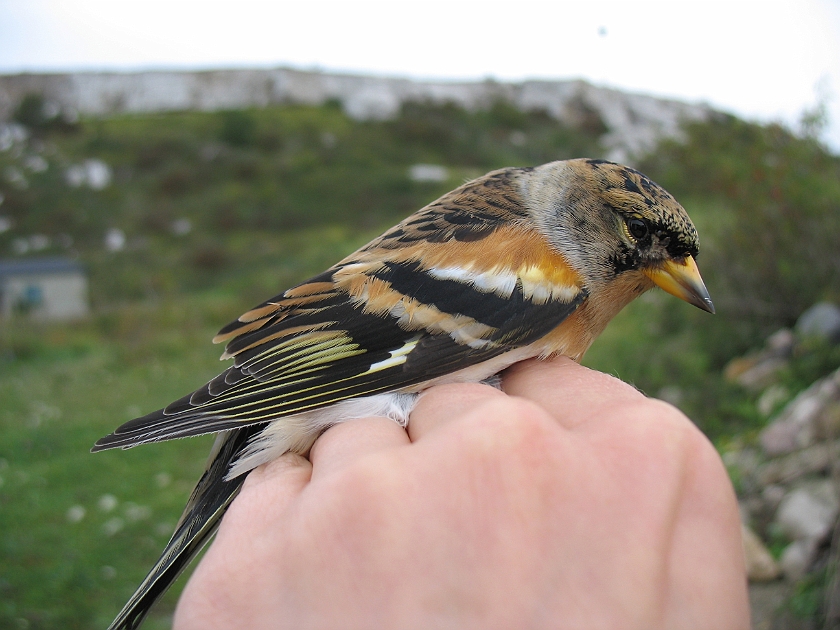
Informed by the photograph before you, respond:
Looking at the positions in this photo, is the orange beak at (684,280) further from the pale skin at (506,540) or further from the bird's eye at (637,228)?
the pale skin at (506,540)

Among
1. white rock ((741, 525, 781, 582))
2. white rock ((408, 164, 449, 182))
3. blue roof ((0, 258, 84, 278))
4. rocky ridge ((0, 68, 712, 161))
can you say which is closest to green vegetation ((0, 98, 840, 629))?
blue roof ((0, 258, 84, 278))

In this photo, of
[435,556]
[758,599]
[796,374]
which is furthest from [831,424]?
[435,556]

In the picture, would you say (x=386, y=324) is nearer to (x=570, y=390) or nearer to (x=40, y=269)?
(x=570, y=390)

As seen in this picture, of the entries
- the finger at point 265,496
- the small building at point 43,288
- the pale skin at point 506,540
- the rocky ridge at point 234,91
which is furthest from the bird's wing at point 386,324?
the rocky ridge at point 234,91

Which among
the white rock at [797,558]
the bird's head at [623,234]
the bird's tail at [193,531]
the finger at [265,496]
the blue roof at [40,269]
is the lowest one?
the blue roof at [40,269]

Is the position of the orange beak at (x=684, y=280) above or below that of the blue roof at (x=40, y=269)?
above

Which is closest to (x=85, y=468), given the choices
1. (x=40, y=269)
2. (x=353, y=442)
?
(x=353, y=442)

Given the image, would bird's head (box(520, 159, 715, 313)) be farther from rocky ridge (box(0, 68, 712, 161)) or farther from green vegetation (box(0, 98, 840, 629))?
rocky ridge (box(0, 68, 712, 161))
